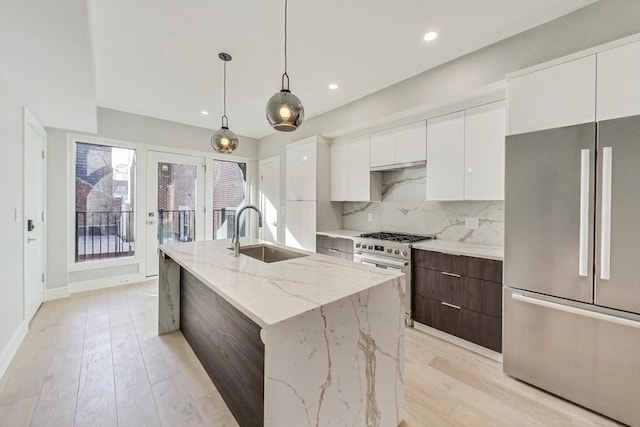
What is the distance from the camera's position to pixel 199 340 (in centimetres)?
223

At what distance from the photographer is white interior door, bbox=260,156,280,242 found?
5.14m

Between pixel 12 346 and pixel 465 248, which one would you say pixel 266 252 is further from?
pixel 12 346

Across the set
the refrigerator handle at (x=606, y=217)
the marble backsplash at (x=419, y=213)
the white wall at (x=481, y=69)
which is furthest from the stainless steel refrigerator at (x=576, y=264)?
the marble backsplash at (x=419, y=213)

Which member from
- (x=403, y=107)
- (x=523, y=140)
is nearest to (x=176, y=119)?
(x=403, y=107)

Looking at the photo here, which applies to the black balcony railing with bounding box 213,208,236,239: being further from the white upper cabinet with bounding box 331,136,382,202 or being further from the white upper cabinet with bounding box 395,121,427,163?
the white upper cabinet with bounding box 395,121,427,163

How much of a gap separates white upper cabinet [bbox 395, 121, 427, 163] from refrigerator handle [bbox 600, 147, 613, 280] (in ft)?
4.90

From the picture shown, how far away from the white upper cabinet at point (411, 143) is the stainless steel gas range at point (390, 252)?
3.11 feet

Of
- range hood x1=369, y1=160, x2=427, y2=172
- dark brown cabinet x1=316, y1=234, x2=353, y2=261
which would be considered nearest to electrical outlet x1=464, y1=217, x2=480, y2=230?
range hood x1=369, y1=160, x2=427, y2=172

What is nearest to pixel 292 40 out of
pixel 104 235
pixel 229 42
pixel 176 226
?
pixel 229 42

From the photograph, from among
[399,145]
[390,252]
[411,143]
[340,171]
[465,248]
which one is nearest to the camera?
[465,248]

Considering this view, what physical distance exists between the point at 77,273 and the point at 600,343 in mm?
5741

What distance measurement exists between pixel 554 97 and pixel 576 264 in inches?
45.3

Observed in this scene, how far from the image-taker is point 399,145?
3.19 m

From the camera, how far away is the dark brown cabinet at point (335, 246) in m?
3.48
